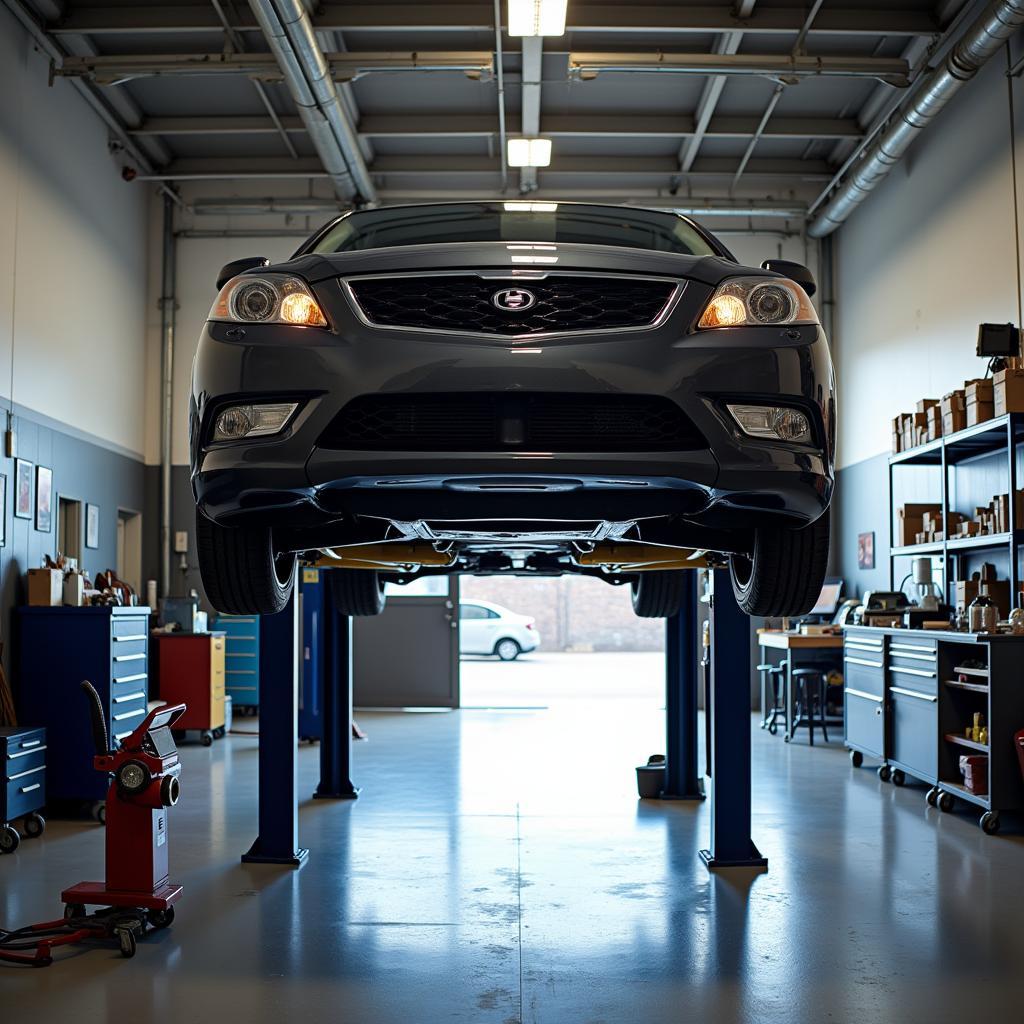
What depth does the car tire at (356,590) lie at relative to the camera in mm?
5434

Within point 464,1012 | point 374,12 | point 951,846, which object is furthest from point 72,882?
point 374,12

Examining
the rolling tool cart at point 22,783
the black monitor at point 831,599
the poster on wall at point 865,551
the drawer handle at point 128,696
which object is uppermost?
the poster on wall at point 865,551

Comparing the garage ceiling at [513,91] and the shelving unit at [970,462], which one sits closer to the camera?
the shelving unit at [970,462]

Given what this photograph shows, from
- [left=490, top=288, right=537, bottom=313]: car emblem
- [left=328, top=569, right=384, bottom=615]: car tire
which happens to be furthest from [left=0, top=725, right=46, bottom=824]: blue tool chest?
[left=490, top=288, right=537, bottom=313]: car emblem

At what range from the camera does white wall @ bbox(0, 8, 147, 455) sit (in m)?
7.07

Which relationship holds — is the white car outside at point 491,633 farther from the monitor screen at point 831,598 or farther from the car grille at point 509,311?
the car grille at point 509,311

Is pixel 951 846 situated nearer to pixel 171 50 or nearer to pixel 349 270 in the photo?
pixel 349 270

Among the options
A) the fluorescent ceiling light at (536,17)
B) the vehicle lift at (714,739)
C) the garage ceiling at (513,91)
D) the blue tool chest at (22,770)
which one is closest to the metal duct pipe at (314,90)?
the garage ceiling at (513,91)

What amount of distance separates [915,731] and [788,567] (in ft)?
12.5

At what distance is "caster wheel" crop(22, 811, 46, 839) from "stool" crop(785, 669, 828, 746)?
17.1ft

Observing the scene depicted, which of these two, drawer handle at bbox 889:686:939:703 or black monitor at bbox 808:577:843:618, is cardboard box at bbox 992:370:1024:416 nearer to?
drawer handle at bbox 889:686:939:703

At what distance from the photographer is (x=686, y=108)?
885 cm

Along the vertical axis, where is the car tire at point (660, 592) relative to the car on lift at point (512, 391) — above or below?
below

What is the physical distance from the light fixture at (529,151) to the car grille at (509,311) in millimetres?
5890
